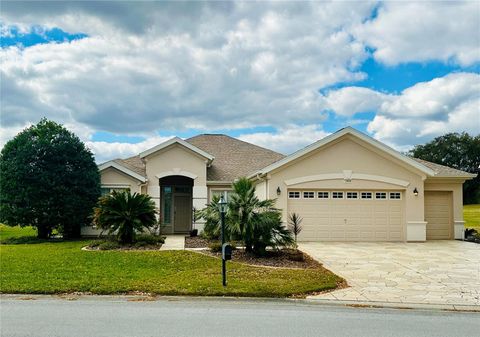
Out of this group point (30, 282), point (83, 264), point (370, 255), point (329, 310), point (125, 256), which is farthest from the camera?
point (370, 255)

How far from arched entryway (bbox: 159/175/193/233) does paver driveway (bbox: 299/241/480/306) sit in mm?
8207

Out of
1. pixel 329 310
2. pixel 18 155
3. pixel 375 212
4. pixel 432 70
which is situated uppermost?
pixel 432 70

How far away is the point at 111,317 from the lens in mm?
7211

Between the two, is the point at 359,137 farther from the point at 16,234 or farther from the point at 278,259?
the point at 16,234

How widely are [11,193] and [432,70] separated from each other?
62.4ft

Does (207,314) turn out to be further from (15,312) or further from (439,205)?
(439,205)

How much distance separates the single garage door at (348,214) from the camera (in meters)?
19.3

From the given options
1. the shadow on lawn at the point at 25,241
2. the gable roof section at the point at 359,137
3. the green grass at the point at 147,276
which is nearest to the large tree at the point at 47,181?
the shadow on lawn at the point at 25,241

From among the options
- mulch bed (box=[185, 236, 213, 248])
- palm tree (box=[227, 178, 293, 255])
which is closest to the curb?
palm tree (box=[227, 178, 293, 255])

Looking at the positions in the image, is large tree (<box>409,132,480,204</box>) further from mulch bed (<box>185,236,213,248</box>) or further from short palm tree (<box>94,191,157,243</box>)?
short palm tree (<box>94,191,157,243</box>)

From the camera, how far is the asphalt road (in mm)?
6457

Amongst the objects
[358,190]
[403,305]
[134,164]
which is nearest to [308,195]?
[358,190]

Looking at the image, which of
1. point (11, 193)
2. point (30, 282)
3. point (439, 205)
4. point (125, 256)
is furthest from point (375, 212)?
point (11, 193)

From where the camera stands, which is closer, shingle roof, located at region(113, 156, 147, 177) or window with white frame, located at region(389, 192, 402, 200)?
window with white frame, located at region(389, 192, 402, 200)
